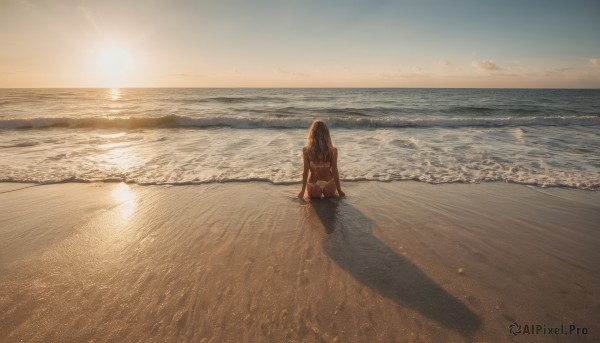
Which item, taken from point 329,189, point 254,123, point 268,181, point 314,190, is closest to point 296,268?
point 314,190

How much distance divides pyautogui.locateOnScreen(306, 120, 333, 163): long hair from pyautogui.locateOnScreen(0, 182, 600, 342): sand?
0.74m

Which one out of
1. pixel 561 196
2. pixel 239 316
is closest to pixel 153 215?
pixel 239 316

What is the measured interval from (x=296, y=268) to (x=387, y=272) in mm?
863

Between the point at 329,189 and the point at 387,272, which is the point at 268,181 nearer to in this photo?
the point at 329,189

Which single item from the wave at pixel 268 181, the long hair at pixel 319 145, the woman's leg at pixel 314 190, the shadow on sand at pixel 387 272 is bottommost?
the shadow on sand at pixel 387 272

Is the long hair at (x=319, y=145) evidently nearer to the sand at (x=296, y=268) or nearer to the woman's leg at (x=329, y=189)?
the woman's leg at (x=329, y=189)

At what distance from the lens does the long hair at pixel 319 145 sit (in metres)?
4.48

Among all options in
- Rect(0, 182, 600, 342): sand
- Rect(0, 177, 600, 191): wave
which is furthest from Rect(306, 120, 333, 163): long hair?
Rect(0, 177, 600, 191): wave

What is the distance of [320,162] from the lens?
15.1 feet

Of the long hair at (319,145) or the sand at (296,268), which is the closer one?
the sand at (296,268)

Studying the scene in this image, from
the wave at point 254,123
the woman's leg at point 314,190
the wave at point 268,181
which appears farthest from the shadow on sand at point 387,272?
the wave at point 254,123

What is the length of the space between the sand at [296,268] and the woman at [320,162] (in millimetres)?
299

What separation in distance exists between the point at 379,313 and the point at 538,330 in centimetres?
111

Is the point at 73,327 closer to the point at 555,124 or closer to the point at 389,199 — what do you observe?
the point at 389,199
